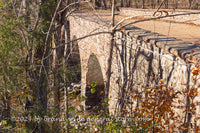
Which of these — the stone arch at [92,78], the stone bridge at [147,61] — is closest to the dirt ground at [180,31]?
the stone bridge at [147,61]

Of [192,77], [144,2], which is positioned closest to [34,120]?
[192,77]

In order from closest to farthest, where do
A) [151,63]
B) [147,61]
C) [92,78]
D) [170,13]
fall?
[151,63] → [147,61] → [170,13] → [92,78]

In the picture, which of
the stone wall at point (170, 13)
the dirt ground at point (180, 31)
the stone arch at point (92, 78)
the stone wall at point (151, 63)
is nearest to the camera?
the stone wall at point (151, 63)

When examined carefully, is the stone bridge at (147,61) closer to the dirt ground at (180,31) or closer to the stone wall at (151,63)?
the stone wall at (151,63)

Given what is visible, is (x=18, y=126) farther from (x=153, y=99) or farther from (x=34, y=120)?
(x=153, y=99)

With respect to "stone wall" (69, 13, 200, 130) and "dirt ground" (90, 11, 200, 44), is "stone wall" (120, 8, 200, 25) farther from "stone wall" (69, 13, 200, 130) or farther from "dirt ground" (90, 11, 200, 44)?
"stone wall" (69, 13, 200, 130)

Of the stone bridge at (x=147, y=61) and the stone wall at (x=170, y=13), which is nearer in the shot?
the stone bridge at (x=147, y=61)

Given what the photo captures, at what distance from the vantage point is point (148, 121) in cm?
310

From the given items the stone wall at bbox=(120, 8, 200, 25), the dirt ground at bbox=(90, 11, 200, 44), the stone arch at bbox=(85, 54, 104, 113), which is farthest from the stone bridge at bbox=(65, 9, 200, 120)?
the stone wall at bbox=(120, 8, 200, 25)

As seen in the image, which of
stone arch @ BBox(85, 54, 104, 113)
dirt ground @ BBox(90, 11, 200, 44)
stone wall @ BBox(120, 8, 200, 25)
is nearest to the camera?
dirt ground @ BBox(90, 11, 200, 44)

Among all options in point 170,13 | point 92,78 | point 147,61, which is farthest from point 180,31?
point 92,78

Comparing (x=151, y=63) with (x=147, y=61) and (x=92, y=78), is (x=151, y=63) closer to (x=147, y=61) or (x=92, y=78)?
(x=147, y=61)

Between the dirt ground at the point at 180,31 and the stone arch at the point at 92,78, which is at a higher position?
the dirt ground at the point at 180,31

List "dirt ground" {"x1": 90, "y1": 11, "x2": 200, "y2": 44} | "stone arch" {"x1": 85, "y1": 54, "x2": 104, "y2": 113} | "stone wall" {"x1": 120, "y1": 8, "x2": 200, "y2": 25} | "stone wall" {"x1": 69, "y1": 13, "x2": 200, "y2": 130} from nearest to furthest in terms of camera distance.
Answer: "stone wall" {"x1": 69, "y1": 13, "x2": 200, "y2": 130} → "dirt ground" {"x1": 90, "y1": 11, "x2": 200, "y2": 44} → "stone wall" {"x1": 120, "y1": 8, "x2": 200, "y2": 25} → "stone arch" {"x1": 85, "y1": 54, "x2": 104, "y2": 113}
